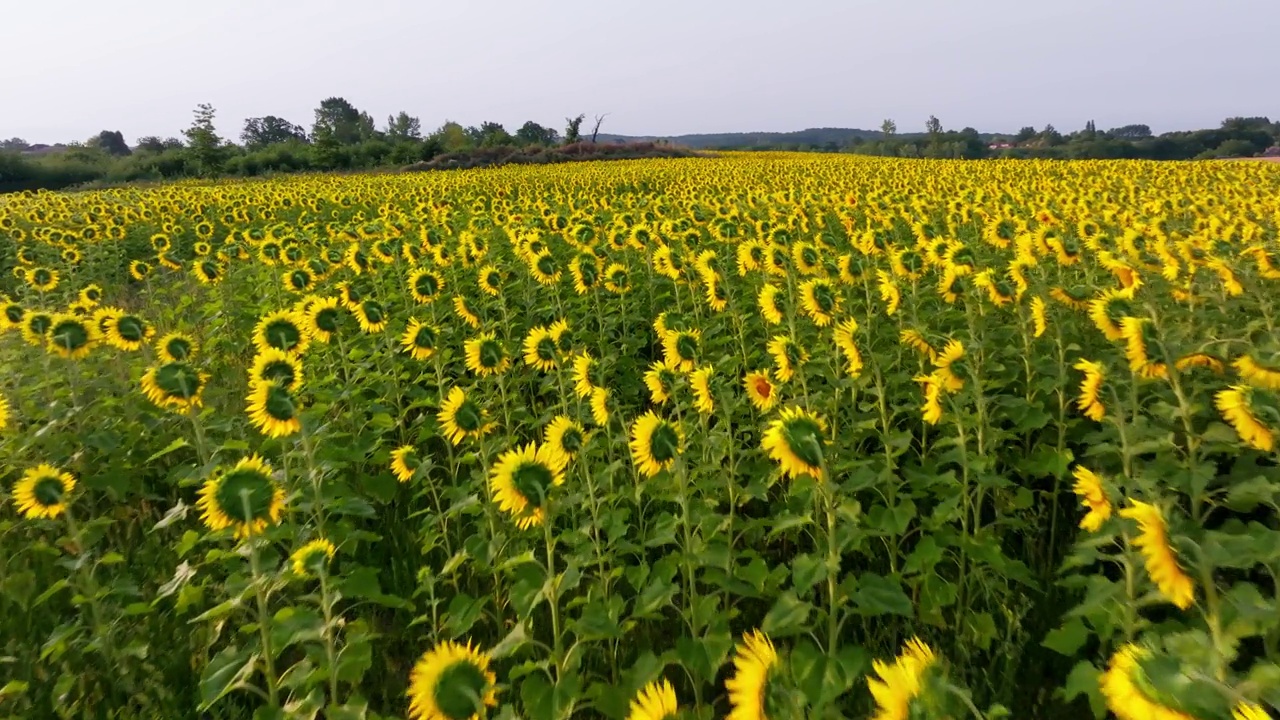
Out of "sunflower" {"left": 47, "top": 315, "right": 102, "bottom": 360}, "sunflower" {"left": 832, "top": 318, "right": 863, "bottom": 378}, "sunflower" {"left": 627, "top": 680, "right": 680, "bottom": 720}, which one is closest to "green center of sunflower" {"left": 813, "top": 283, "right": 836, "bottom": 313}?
"sunflower" {"left": 832, "top": 318, "right": 863, "bottom": 378}

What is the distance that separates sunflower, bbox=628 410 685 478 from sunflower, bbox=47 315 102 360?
3.03 metres

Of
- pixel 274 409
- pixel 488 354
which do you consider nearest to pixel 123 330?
pixel 274 409

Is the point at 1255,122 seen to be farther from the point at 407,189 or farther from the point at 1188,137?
the point at 407,189

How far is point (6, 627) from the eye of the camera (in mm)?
2867

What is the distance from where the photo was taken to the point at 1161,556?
1.54 m

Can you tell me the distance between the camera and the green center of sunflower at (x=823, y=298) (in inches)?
142

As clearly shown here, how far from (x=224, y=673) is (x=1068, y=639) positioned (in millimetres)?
2451

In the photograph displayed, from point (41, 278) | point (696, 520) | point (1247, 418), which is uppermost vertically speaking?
point (1247, 418)

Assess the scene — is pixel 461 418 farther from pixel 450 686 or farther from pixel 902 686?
pixel 902 686

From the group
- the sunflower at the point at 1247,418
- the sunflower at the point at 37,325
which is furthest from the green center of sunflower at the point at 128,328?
the sunflower at the point at 1247,418

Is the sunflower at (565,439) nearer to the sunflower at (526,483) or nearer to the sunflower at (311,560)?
the sunflower at (526,483)

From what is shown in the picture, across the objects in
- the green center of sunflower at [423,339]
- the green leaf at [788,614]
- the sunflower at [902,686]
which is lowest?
the green leaf at [788,614]

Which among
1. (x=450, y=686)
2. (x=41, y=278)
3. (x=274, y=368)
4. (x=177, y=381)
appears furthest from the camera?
(x=41, y=278)

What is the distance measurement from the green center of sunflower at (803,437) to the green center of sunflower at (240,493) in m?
1.54
